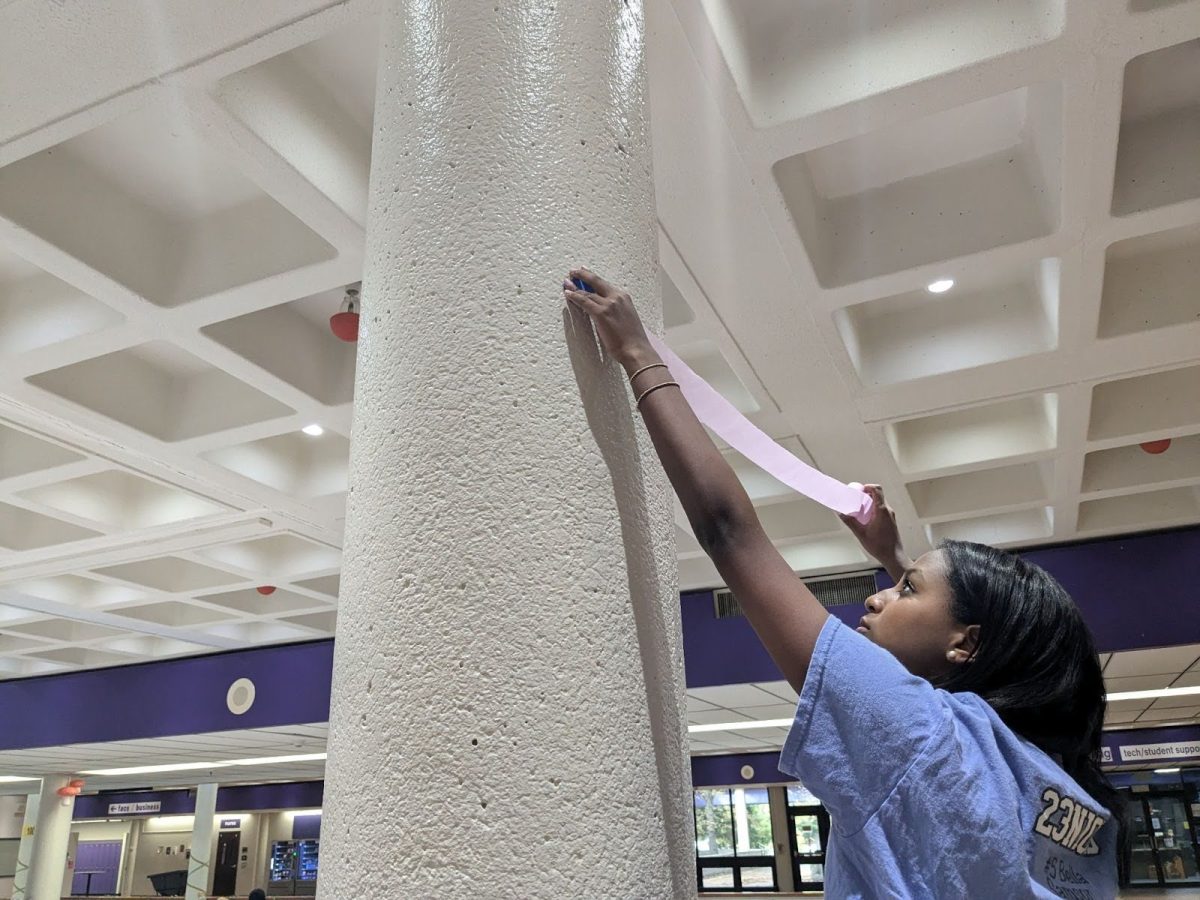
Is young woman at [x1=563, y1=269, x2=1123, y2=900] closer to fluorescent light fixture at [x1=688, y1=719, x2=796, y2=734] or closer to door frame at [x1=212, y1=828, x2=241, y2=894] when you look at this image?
fluorescent light fixture at [x1=688, y1=719, x2=796, y2=734]

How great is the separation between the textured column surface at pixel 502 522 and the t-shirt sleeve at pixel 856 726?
0.16 metres

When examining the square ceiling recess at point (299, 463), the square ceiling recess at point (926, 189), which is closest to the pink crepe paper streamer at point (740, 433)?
the square ceiling recess at point (926, 189)

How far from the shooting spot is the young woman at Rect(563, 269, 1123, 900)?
0.83 m

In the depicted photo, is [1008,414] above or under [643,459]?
above

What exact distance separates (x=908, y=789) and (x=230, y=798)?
2216 centimetres

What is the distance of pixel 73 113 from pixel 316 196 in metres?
0.69

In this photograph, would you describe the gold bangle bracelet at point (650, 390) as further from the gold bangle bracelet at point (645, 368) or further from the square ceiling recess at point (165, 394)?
the square ceiling recess at point (165, 394)

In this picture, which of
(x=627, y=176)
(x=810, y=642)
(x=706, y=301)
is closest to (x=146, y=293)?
(x=706, y=301)

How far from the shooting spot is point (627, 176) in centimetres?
116

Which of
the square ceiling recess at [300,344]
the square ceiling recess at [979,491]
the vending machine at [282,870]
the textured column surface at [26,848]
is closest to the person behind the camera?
the square ceiling recess at [300,344]

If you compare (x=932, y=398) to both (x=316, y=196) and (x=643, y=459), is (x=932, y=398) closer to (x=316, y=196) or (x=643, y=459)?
(x=316, y=196)

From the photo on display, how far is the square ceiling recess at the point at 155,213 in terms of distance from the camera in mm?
3105

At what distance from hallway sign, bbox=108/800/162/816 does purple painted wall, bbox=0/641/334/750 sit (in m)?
10.3

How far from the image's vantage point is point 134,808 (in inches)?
812
